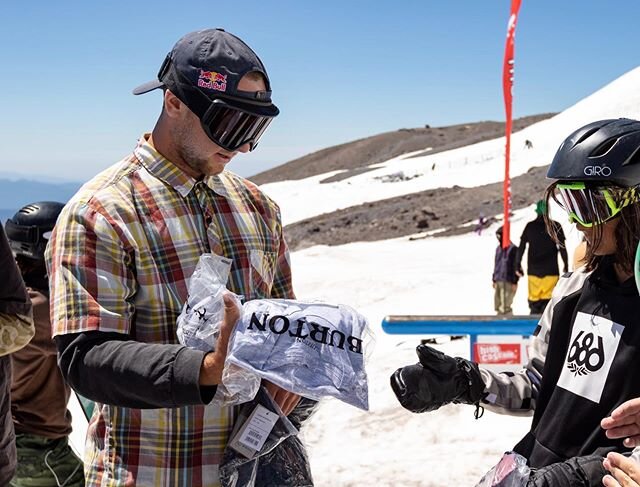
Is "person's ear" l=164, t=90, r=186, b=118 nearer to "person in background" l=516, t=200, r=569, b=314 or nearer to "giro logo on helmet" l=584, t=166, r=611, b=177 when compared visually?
"giro logo on helmet" l=584, t=166, r=611, b=177

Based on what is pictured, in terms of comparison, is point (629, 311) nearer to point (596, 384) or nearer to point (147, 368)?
point (596, 384)

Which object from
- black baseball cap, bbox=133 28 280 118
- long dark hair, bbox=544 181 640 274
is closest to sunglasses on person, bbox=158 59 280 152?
black baseball cap, bbox=133 28 280 118

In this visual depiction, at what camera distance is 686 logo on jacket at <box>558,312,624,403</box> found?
2.37 m

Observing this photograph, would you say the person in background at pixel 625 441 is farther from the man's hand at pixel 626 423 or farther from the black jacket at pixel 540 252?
the black jacket at pixel 540 252

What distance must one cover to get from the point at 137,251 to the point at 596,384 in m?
1.46

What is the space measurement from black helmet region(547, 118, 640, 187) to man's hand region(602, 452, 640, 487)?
931 mm

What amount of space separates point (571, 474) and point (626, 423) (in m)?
0.22

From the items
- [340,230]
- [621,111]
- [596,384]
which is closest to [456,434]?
[596,384]

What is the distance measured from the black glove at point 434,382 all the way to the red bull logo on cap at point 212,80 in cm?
116

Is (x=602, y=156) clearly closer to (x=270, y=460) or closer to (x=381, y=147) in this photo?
(x=270, y=460)

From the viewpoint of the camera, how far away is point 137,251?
209cm

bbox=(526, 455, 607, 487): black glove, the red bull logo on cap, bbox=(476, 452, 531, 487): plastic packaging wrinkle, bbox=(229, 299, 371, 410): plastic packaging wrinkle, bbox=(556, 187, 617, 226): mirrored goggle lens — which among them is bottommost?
bbox=(476, 452, 531, 487): plastic packaging wrinkle

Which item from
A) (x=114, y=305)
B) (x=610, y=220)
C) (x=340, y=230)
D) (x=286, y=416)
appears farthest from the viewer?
(x=340, y=230)

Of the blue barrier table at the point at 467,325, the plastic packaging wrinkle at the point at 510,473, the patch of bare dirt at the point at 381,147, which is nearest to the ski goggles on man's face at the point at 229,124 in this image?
the plastic packaging wrinkle at the point at 510,473
